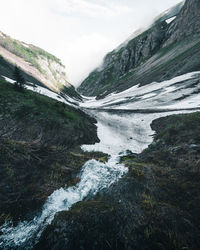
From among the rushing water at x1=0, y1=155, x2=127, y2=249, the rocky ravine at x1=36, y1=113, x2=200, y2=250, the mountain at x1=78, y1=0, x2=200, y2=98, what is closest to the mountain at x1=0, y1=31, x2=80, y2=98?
the mountain at x1=78, y1=0, x2=200, y2=98

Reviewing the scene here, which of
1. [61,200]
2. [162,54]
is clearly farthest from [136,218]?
[162,54]

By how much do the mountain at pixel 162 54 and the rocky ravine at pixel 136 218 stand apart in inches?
2127

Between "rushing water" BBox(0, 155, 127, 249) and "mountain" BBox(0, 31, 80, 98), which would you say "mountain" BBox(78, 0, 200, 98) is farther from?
"rushing water" BBox(0, 155, 127, 249)

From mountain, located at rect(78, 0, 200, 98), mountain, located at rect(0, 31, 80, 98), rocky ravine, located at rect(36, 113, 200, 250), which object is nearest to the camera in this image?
rocky ravine, located at rect(36, 113, 200, 250)

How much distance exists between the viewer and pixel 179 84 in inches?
1672

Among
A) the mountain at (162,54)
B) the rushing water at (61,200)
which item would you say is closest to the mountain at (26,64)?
the mountain at (162,54)

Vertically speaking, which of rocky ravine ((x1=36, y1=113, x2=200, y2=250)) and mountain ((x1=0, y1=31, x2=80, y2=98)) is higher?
mountain ((x1=0, y1=31, x2=80, y2=98))

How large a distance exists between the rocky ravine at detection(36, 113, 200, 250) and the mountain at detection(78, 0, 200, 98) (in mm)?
54029

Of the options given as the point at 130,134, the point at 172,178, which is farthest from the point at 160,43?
the point at 172,178

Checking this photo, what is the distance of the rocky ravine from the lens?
311cm

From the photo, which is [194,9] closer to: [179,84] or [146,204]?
[179,84]

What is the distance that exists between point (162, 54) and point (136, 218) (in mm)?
106510

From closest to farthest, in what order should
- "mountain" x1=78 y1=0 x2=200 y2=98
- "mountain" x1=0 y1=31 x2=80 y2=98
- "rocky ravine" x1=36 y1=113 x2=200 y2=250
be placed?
"rocky ravine" x1=36 y1=113 x2=200 y2=250
"mountain" x1=78 y1=0 x2=200 y2=98
"mountain" x1=0 y1=31 x2=80 y2=98

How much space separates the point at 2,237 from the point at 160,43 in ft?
474
